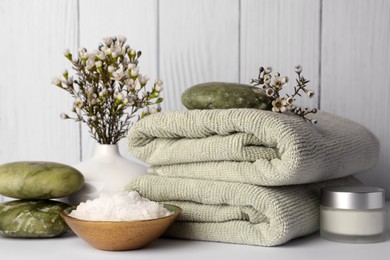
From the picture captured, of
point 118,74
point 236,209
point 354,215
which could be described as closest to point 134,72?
point 118,74

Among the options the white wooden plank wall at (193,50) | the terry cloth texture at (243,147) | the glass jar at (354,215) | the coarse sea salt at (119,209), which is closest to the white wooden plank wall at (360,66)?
the white wooden plank wall at (193,50)

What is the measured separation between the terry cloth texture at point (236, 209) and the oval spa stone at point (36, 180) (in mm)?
90

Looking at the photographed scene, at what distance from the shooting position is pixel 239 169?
776 mm

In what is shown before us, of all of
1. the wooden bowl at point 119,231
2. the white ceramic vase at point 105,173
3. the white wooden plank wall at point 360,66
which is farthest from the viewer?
the white wooden plank wall at point 360,66

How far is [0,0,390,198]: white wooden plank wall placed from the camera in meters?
1.13

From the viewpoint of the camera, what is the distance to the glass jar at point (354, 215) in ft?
2.54

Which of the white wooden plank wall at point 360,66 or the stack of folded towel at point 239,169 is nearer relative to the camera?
the stack of folded towel at point 239,169

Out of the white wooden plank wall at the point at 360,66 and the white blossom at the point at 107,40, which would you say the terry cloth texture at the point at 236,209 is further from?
the white wooden plank wall at the point at 360,66

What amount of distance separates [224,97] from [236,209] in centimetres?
14

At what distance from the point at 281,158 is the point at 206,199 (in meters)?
0.12

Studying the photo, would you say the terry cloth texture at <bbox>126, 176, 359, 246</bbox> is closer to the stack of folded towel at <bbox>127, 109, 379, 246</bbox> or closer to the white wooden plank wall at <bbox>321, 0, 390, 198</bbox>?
the stack of folded towel at <bbox>127, 109, 379, 246</bbox>

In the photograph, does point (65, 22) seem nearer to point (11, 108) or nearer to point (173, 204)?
point (11, 108)

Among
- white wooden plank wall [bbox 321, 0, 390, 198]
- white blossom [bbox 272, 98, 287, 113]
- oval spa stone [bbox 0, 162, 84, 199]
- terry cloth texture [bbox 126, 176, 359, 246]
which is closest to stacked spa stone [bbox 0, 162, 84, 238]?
oval spa stone [bbox 0, 162, 84, 199]

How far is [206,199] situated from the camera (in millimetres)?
803
